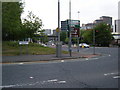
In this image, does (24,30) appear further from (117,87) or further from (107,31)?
(107,31)

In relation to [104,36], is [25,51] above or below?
below

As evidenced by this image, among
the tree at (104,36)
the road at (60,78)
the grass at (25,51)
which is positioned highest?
the tree at (104,36)

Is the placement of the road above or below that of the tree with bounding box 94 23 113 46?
below

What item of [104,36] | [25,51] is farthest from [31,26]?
[104,36]

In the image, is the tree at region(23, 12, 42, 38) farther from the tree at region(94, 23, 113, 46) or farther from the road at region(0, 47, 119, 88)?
the tree at region(94, 23, 113, 46)

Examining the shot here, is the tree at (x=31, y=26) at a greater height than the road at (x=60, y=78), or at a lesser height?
greater

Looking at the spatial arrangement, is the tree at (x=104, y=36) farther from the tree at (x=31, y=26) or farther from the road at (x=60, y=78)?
the road at (x=60, y=78)

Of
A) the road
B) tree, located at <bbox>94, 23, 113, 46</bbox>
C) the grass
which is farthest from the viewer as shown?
tree, located at <bbox>94, 23, 113, 46</bbox>

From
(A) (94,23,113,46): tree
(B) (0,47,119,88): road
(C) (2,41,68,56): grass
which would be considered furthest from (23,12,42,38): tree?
(A) (94,23,113,46): tree

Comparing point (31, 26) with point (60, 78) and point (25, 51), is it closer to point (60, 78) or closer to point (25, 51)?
point (25, 51)

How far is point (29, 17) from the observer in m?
30.2

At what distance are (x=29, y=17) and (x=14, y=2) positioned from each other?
10.2 m

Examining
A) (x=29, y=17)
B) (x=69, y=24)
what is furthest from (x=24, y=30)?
(x=69, y=24)

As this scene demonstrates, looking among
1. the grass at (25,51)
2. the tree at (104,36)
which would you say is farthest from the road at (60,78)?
the tree at (104,36)
